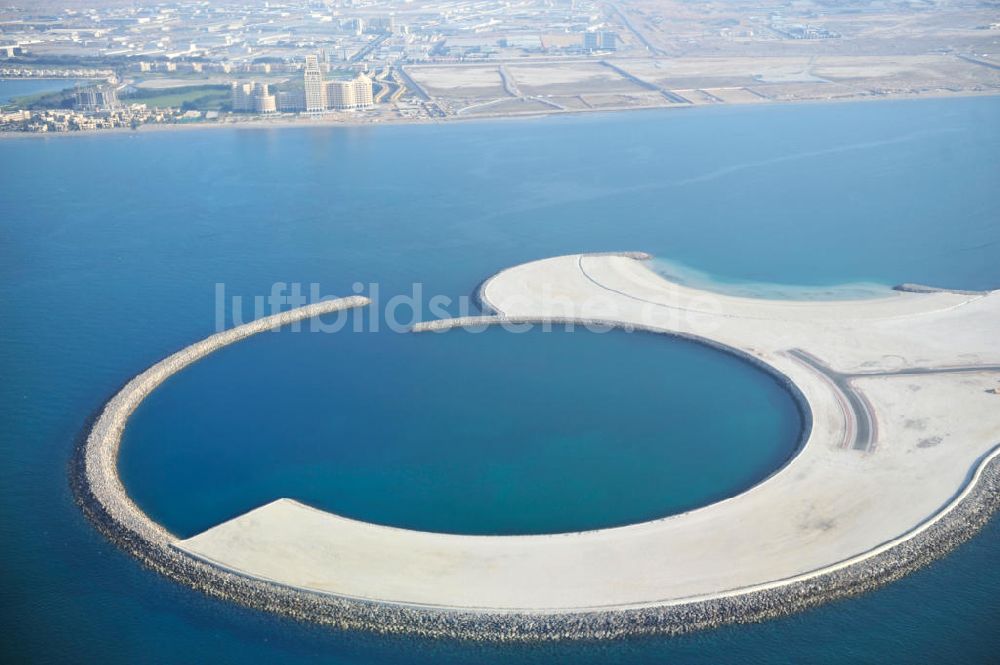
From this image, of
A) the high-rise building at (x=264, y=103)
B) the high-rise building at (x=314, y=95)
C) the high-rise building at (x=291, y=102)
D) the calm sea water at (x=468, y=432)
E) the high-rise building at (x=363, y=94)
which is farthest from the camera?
the high-rise building at (x=363, y=94)

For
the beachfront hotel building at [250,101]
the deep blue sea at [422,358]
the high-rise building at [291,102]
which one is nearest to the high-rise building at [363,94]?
the high-rise building at [291,102]

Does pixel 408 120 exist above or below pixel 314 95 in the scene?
below

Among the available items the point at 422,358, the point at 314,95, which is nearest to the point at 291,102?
the point at 314,95

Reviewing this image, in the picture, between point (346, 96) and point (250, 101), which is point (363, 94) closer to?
point (346, 96)

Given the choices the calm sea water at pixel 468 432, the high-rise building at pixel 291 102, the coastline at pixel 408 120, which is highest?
the high-rise building at pixel 291 102

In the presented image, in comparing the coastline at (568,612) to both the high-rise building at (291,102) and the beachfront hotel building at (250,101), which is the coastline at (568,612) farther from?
the high-rise building at (291,102)

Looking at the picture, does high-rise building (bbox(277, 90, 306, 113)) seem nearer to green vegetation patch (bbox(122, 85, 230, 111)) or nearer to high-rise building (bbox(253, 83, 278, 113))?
high-rise building (bbox(253, 83, 278, 113))

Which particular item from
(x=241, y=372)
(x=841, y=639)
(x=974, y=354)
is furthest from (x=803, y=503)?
(x=241, y=372)

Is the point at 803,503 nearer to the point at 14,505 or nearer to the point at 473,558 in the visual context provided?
the point at 473,558
